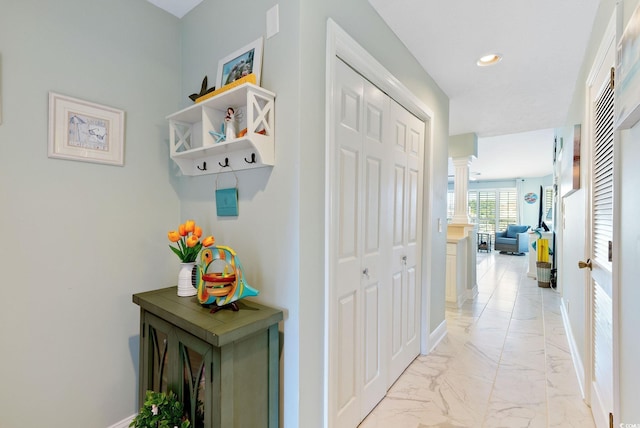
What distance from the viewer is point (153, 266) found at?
171cm

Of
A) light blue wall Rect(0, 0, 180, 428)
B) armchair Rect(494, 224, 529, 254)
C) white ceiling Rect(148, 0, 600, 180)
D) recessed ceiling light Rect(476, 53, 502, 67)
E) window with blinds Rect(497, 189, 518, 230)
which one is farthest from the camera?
window with blinds Rect(497, 189, 518, 230)

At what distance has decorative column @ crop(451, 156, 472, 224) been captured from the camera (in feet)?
13.5

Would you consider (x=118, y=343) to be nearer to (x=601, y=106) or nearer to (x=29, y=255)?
(x=29, y=255)

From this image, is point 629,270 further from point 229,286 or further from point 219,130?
point 219,130

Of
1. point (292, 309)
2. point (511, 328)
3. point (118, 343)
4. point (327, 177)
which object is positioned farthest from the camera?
point (511, 328)

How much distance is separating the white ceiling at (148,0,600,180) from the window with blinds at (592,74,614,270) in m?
0.57

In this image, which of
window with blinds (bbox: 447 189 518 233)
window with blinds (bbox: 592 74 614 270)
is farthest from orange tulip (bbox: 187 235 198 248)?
window with blinds (bbox: 447 189 518 233)

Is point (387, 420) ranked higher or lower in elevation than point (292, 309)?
lower

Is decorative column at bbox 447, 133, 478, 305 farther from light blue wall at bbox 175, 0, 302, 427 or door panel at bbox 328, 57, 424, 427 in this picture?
light blue wall at bbox 175, 0, 302, 427

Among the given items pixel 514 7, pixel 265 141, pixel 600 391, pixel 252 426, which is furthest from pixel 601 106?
pixel 252 426

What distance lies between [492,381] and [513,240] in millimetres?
8284

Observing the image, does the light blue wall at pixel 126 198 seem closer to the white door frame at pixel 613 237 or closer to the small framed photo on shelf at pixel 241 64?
the small framed photo on shelf at pixel 241 64

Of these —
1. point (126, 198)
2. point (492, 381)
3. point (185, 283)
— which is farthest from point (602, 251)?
point (126, 198)

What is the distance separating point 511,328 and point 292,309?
2.95 meters
